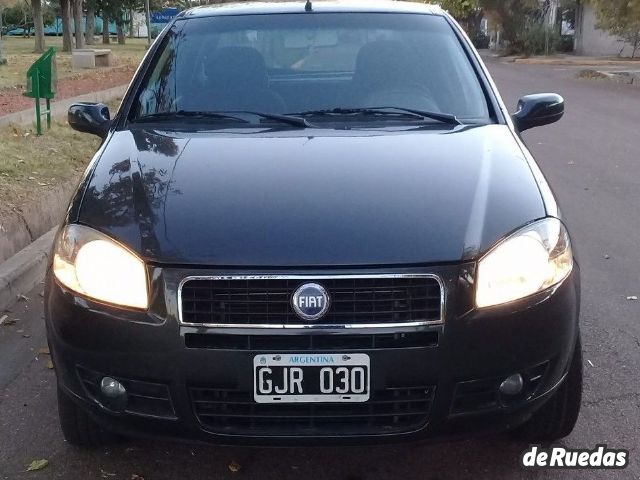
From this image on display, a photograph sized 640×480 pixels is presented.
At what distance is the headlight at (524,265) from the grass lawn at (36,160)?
170 inches

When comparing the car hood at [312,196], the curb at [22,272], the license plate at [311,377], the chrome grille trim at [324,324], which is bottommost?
the curb at [22,272]

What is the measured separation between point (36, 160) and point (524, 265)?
6012mm

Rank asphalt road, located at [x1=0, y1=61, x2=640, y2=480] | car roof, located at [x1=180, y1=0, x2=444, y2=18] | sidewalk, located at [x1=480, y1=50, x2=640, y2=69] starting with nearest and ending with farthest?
1. asphalt road, located at [x1=0, y1=61, x2=640, y2=480]
2. car roof, located at [x1=180, y1=0, x2=444, y2=18]
3. sidewalk, located at [x1=480, y1=50, x2=640, y2=69]

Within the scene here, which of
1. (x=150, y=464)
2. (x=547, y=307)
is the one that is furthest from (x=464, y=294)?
(x=150, y=464)

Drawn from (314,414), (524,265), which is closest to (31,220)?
(314,414)

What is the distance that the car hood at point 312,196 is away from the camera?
8.54 ft

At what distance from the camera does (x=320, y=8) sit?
14.5 ft

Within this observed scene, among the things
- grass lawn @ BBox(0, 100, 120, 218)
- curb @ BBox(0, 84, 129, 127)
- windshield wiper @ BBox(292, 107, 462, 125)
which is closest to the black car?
windshield wiper @ BBox(292, 107, 462, 125)

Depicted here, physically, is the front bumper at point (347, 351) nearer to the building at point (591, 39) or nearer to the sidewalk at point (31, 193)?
the sidewalk at point (31, 193)

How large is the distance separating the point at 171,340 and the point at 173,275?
19cm

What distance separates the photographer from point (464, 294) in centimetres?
257

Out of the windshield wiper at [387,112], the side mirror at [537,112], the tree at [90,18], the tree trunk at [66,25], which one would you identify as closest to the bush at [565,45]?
the tree at [90,18]

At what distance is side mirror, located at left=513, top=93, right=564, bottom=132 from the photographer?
13.4 ft

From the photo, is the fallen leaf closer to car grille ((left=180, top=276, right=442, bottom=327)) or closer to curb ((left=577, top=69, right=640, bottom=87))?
car grille ((left=180, top=276, right=442, bottom=327))
